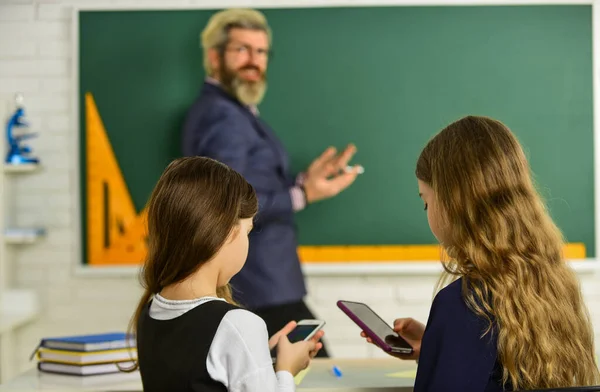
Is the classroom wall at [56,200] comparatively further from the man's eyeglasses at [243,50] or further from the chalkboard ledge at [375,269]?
the man's eyeglasses at [243,50]

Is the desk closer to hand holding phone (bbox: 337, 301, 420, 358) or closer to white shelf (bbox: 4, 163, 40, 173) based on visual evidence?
hand holding phone (bbox: 337, 301, 420, 358)

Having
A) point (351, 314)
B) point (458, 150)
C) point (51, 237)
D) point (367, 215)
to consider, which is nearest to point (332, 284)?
point (367, 215)

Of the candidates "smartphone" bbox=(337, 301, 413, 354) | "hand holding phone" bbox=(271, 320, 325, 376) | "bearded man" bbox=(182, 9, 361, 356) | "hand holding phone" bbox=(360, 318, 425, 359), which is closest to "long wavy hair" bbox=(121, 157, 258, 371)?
"hand holding phone" bbox=(271, 320, 325, 376)

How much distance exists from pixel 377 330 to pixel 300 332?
175 millimetres

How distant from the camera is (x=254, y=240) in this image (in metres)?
3.32

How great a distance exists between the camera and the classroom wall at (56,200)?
3672 millimetres

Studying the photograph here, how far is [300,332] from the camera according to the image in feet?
5.84

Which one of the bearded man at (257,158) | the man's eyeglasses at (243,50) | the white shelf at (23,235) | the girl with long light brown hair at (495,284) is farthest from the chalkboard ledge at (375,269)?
the girl with long light brown hair at (495,284)

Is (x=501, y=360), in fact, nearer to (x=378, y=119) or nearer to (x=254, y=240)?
(x=254, y=240)

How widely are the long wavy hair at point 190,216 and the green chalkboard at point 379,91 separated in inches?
81.4

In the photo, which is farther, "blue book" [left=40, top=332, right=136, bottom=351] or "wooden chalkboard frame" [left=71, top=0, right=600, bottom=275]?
"wooden chalkboard frame" [left=71, top=0, right=600, bottom=275]

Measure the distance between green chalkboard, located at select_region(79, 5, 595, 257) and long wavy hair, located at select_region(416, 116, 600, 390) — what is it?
1990 mm

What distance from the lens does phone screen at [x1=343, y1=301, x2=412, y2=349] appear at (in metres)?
1.80

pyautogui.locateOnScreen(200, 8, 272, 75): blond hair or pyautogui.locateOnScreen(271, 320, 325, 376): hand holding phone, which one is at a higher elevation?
pyautogui.locateOnScreen(200, 8, 272, 75): blond hair
